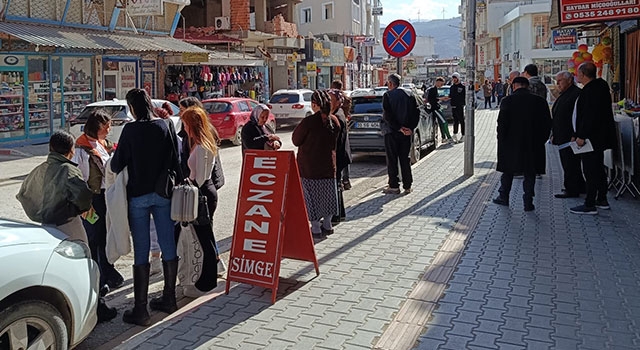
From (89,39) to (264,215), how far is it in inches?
641

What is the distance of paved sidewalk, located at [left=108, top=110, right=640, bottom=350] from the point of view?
15.2 ft

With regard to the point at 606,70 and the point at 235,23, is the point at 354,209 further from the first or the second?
the point at 235,23

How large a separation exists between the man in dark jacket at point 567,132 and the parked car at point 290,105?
1523 cm

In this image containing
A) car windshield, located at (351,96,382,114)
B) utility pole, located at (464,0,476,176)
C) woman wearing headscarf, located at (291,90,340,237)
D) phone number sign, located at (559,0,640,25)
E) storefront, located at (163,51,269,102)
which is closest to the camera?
woman wearing headscarf, located at (291,90,340,237)

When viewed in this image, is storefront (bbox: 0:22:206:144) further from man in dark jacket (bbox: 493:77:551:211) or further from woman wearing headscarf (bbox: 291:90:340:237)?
man in dark jacket (bbox: 493:77:551:211)

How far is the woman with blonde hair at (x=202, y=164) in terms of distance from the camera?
18.5 ft

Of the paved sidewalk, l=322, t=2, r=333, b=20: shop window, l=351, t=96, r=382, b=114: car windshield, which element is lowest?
the paved sidewalk

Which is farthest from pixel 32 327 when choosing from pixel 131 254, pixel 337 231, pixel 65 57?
pixel 65 57

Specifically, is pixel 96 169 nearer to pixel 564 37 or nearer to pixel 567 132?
pixel 567 132

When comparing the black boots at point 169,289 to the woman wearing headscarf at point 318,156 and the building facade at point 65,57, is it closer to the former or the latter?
the woman wearing headscarf at point 318,156

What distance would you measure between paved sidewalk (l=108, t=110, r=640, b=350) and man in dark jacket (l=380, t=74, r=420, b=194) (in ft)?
4.91

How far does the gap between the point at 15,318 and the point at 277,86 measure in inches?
1451

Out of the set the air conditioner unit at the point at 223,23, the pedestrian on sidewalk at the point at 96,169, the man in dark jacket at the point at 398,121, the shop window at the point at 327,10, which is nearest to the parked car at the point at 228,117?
the man in dark jacket at the point at 398,121

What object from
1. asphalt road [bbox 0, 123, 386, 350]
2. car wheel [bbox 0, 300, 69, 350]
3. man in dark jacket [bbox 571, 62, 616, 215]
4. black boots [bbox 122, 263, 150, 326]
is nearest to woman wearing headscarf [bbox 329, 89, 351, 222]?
asphalt road [bbox 0, 123, 386, 350]
